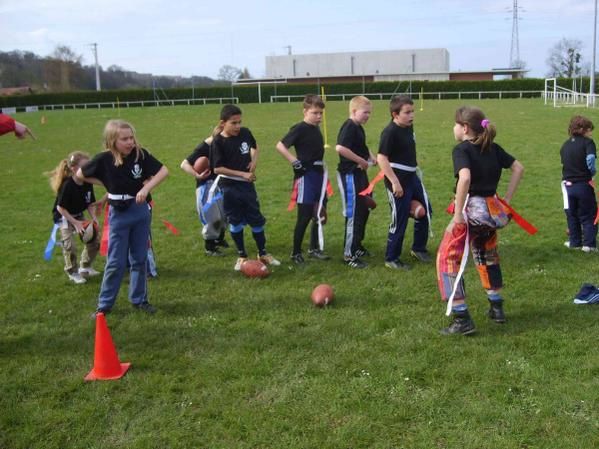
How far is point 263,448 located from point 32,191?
1120 centimetres

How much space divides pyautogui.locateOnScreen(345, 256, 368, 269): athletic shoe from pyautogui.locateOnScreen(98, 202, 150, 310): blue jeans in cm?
255

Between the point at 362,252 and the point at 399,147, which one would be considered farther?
the point at 362,252

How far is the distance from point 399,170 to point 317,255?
161 centimetres

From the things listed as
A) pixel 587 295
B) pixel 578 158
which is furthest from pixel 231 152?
pixel 578 158

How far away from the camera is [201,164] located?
24.9ft

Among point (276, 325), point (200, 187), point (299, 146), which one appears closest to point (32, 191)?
point (200, 187)

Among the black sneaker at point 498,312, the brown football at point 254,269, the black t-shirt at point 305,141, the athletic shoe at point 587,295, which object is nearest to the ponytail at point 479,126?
the black sneaker at point 498,312

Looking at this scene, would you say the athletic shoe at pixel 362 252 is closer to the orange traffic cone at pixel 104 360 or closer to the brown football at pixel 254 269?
the brown football at pixel 254 269

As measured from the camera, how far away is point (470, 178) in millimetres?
4945

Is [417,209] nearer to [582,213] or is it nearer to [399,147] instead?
[399,147]

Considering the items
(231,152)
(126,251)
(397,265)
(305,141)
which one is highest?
(305,141)

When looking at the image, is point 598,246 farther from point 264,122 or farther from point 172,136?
point 264,122

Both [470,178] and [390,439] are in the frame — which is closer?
[390,439]

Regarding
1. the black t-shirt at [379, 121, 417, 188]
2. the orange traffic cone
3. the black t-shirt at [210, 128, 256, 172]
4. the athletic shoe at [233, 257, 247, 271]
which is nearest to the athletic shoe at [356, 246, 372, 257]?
the black t-shirt at [379, 121, 417, 188]
